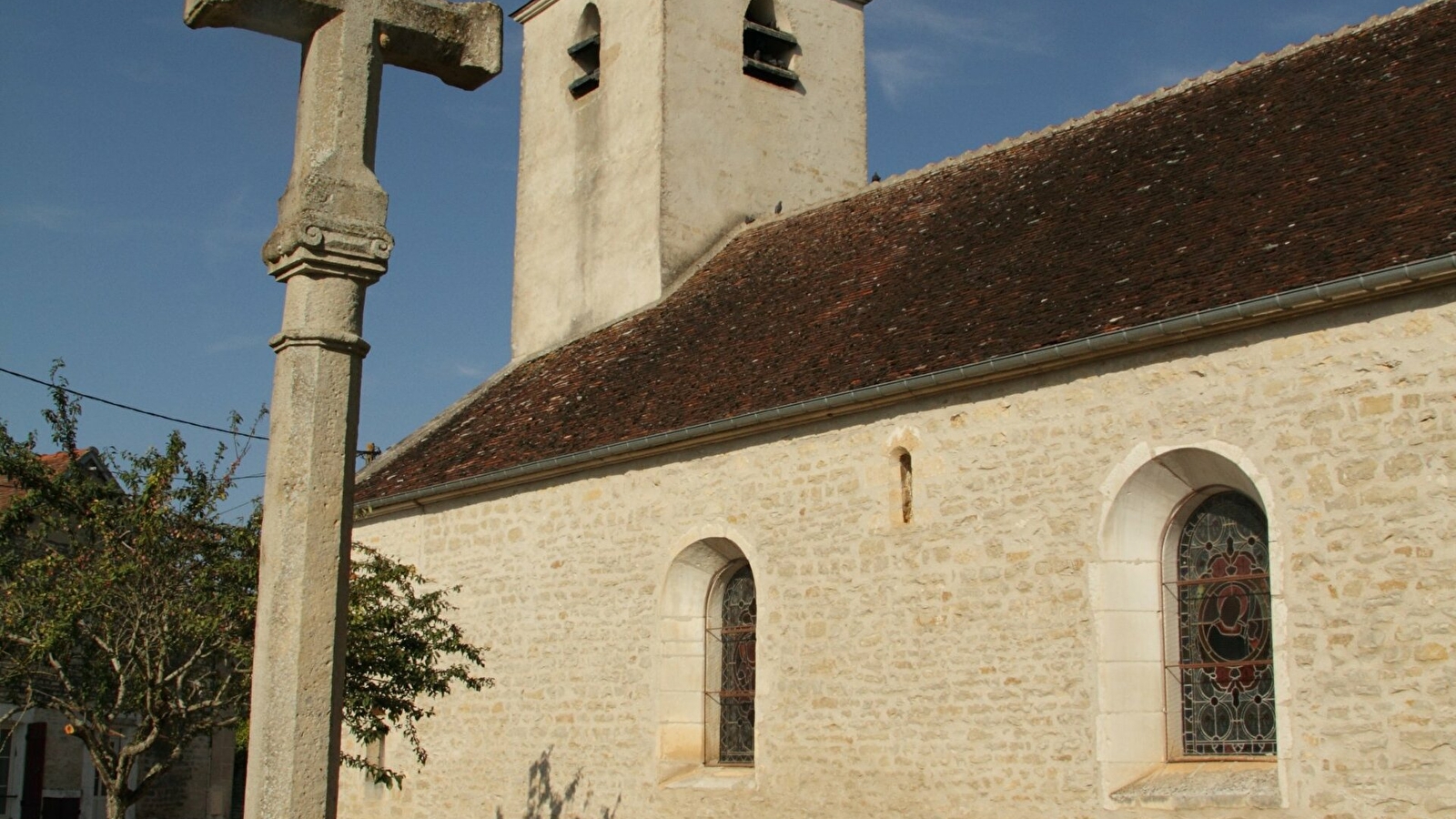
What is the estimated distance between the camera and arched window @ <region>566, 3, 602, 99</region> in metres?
18.6

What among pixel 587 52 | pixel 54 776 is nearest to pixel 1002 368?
pixel 587 52

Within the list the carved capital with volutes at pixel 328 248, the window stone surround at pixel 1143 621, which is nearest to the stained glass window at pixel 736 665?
the window stone surround at pixel 1143 621

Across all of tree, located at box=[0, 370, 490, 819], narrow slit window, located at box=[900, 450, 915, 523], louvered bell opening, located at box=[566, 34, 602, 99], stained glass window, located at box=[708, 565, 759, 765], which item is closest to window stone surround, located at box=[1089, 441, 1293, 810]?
narrow slit window, located at box=[900, 450, 915, 523]

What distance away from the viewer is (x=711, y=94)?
57.8 feet

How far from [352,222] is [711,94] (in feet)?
41.5

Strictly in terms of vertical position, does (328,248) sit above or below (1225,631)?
above

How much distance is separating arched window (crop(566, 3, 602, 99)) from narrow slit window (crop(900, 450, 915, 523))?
8.56 meters

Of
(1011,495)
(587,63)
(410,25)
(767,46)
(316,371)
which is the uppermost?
(767,46)

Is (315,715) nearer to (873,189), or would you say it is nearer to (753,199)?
(873,189)

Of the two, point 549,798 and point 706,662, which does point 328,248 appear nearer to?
point 706,662

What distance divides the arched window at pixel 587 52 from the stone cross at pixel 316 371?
1317cm

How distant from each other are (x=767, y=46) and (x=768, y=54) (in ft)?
0.31

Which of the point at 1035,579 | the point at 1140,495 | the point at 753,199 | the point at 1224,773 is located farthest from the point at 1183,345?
the point at 753,199

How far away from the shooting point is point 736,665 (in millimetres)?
13211
